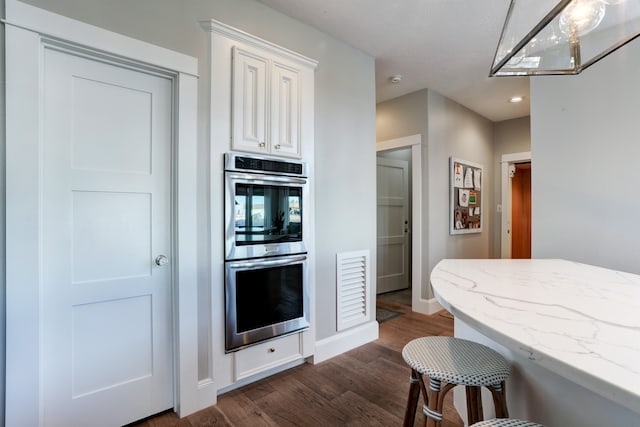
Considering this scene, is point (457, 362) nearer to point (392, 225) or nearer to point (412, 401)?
point (412, 401)

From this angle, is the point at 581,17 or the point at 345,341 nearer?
the point at 581,17

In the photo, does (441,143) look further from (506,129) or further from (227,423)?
(227,423)

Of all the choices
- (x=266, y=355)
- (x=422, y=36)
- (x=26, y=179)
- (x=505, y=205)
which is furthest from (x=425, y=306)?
(x=26, y=179)

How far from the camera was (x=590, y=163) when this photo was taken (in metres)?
2.41

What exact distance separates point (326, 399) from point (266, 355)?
50cm

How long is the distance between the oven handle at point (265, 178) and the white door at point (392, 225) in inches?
96.0

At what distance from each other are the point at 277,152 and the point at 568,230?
2427 mm

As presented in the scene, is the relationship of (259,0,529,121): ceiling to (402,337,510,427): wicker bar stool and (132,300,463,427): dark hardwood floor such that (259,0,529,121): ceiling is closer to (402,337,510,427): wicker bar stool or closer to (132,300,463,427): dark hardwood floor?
(402,337,510,427): wicker bar stool

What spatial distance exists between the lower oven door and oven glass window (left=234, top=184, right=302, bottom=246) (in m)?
0.16

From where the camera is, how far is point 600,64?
2328 mm

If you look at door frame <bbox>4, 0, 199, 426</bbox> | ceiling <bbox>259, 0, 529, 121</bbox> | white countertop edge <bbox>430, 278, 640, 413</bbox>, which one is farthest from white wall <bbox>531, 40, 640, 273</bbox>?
door frame <bbox>4, 0, 199, 426</bbox>

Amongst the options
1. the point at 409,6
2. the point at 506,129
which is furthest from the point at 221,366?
the point at 506,129

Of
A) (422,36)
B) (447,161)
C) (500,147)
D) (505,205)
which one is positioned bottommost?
(505,205)

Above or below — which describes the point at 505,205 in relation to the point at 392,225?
above
